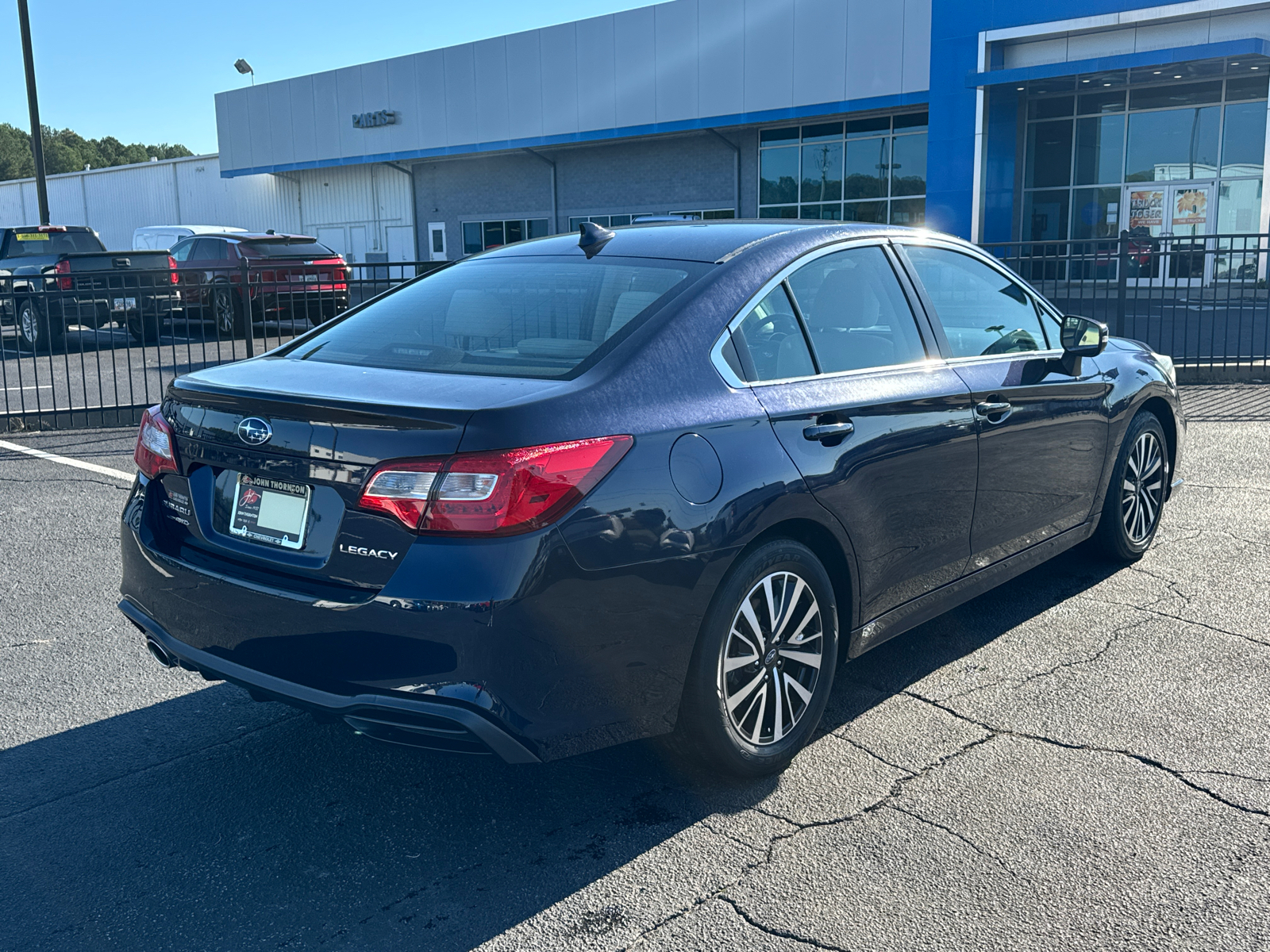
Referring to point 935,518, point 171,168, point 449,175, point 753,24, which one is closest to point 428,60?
point 449,175

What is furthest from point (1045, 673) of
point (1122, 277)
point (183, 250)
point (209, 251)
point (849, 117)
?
point (849, 117)

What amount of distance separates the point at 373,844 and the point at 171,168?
5392 centimetres

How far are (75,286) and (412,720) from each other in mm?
14962

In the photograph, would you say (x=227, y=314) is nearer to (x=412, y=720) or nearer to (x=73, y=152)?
(x=412, y=720)

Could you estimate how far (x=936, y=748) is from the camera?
3.69 meters

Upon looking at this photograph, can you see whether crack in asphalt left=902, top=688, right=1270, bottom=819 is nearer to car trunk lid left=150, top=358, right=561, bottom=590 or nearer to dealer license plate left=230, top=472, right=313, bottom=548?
car trunk lid left=150, top=358, right=561, bottom=590

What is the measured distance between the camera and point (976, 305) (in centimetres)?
455

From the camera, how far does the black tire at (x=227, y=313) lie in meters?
12.3

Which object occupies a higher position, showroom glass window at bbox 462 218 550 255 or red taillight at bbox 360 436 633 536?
showroom glass window at bbox 462 218 550 255

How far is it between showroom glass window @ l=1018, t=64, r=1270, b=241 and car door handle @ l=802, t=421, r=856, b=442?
24.2 metres

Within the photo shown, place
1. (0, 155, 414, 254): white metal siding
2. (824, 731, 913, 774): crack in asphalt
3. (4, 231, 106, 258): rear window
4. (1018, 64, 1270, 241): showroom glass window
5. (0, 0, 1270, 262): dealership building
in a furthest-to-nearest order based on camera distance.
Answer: (0, 155, 414, 254): white metal siding → (1018, 64, 1270, 241): showroom glass window → (0, 0, 1270, 262): dealership building → (4, 231, 106, 258): rear window → (824, 731, 913, 774): crack in asphalt

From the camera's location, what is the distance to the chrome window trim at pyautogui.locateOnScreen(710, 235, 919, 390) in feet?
10.9

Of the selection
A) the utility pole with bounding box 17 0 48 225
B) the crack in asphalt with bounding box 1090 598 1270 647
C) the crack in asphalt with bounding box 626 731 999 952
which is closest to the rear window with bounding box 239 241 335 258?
the utility pole with bounding box 17 0 48 225

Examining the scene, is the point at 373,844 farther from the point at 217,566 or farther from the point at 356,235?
the point at 356,235
